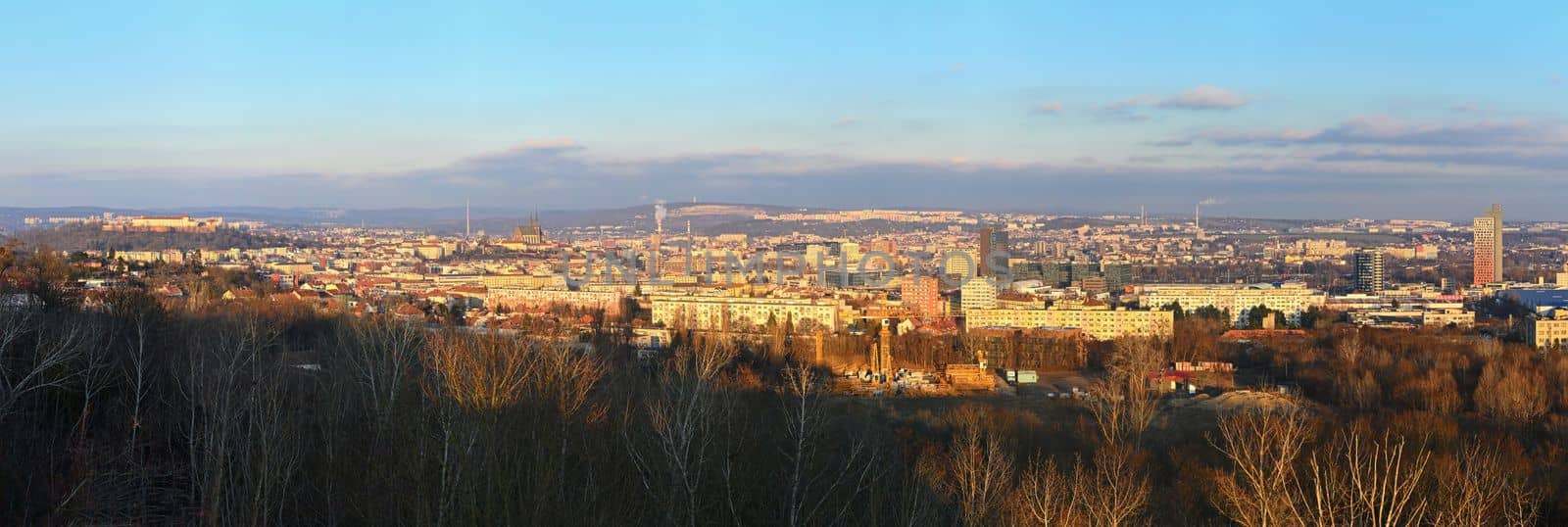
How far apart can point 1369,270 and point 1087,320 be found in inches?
834

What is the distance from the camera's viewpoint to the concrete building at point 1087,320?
2784 centimetres

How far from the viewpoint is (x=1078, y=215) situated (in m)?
81.9

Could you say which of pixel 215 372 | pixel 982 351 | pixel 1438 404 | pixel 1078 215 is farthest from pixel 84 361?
pixel 1078 215

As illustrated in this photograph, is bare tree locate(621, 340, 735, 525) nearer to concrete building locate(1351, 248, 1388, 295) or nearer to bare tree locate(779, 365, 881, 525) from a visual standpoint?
bare tree locate(779, 365, 881, 525)

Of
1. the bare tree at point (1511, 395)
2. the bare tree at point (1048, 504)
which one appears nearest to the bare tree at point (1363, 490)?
the bare tree at point (1048, 504)

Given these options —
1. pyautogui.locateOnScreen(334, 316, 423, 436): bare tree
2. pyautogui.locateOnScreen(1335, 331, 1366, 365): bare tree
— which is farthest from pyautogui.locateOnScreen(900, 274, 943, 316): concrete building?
pyautogui.locateOnScreen(334, 316, 423, 436): bare tree

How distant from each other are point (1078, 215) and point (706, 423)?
→ 77757 millimetres

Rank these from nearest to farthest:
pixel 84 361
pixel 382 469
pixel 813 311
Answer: pixel 382 469, pixel 84 361, pixel 813 311

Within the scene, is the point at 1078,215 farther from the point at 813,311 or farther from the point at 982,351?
the point at 982,351

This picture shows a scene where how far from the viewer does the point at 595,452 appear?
6.71m

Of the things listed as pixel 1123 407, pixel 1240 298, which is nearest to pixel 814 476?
pixel 1123 407

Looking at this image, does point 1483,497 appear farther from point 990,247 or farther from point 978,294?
point 990,247

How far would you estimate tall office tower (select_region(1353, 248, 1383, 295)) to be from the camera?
43969 mm

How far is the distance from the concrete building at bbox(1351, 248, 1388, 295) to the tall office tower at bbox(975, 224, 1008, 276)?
1283 cm
